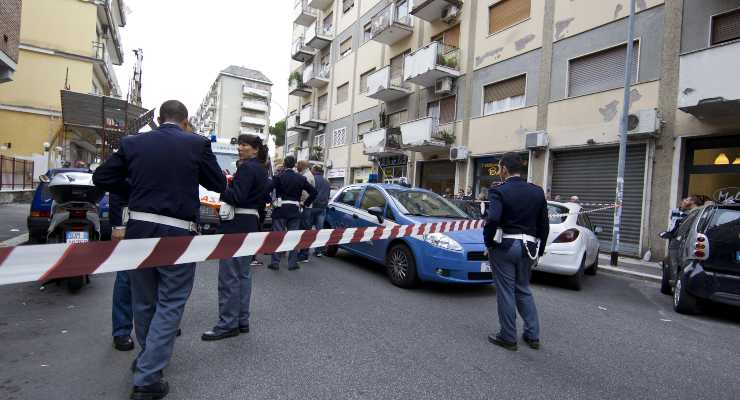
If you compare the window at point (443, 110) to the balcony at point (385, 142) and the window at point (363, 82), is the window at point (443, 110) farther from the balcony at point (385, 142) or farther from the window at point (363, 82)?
the window at point (363, 82)

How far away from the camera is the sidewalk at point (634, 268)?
877 cm

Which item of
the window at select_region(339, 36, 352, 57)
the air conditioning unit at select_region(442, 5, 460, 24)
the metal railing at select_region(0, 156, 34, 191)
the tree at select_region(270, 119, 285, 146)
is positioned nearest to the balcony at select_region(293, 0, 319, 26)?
the window at select_region(339, 36, 352, 57)

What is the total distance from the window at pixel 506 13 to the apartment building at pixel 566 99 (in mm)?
55

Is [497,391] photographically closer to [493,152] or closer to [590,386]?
[590,386]

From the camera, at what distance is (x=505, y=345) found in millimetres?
4055

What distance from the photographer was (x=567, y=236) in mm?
7113

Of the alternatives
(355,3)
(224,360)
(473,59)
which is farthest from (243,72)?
(224,360)

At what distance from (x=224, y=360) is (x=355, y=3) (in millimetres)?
27485

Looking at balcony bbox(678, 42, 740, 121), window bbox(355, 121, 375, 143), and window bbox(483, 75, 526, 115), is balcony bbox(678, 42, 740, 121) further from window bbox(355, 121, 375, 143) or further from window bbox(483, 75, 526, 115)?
window bbox(355, 121, 375, 143)

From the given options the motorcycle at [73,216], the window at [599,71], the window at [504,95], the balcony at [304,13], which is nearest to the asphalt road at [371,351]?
the motorcycle at [73,216]

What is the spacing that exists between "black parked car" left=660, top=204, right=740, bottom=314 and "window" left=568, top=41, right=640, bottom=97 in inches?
299

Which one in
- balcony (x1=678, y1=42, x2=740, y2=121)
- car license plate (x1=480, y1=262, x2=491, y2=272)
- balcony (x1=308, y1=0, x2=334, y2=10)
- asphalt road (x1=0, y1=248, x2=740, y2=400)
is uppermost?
balcony (x1=308, y1=0, x2=334, y2=10)

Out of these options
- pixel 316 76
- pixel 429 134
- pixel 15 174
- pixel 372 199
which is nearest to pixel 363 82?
pixel 316 76

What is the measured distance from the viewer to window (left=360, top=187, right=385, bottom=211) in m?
7.14
